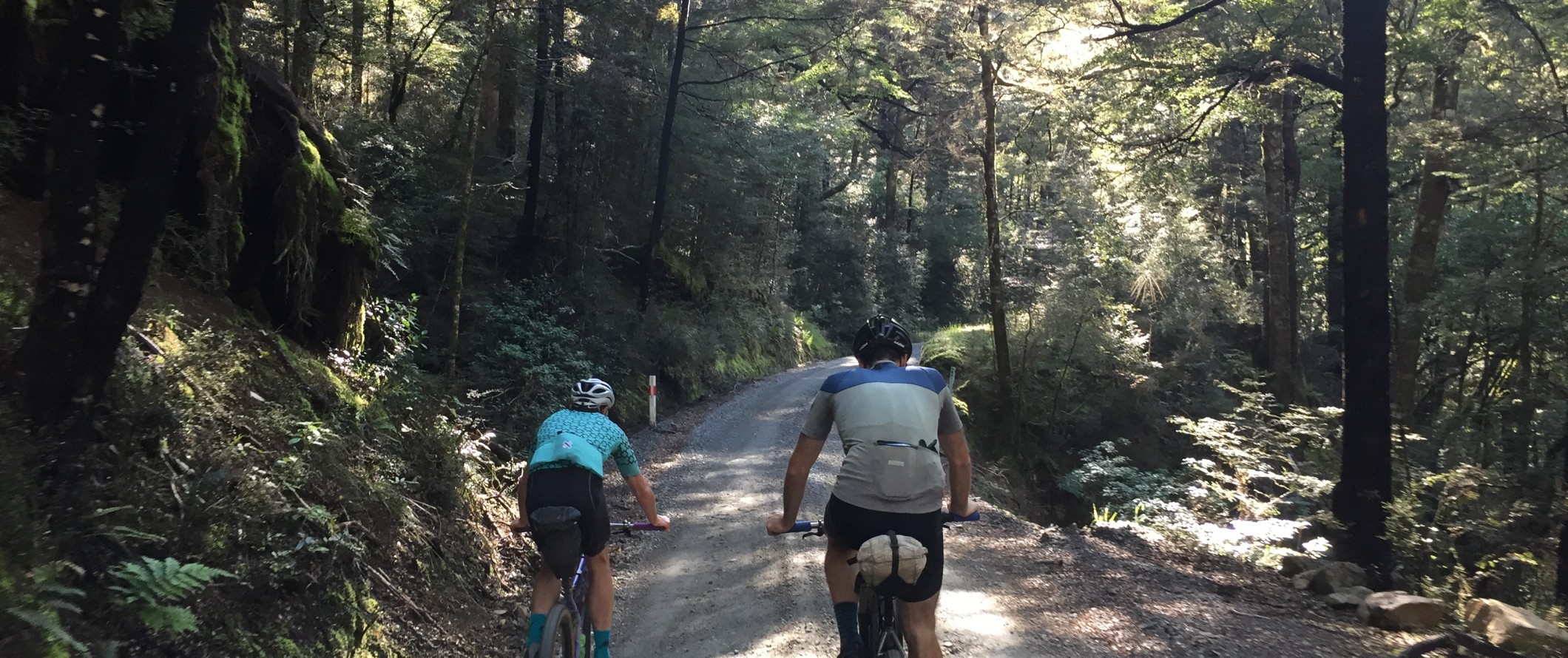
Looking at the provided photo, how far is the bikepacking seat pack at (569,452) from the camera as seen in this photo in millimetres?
4605

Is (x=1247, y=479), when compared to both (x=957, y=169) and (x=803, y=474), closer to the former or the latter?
(x=803, y=474)

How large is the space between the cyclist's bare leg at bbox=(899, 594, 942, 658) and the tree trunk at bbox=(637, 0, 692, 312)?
61.2 ft

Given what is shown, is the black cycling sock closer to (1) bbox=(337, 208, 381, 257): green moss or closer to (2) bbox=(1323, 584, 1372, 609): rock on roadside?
(2) bbox=(1323, 584, 1372, 609): rock on roadside

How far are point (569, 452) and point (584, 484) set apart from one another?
192 mm

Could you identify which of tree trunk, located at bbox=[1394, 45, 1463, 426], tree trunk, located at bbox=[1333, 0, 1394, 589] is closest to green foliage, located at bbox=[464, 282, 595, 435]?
tree trunk, located at bbox=[1333, 0, 1394, 589]

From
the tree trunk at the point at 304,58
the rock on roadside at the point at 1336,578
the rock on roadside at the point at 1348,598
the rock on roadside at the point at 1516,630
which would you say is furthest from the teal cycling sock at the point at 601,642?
the tree trunk at the point at 304,58

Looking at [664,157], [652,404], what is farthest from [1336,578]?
[664,157]

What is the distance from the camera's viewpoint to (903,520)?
151 inches

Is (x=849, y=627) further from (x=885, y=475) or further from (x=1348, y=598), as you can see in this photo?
(x=1348, y=598)

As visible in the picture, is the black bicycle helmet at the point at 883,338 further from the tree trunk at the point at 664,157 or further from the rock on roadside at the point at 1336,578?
the tree trunk at the point at 664,157

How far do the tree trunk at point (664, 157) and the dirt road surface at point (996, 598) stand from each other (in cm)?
1177

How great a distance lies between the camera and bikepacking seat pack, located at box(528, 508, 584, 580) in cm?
436

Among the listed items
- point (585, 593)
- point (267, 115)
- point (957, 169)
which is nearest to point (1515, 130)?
point (585, 593)

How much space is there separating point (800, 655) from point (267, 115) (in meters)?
6.26
